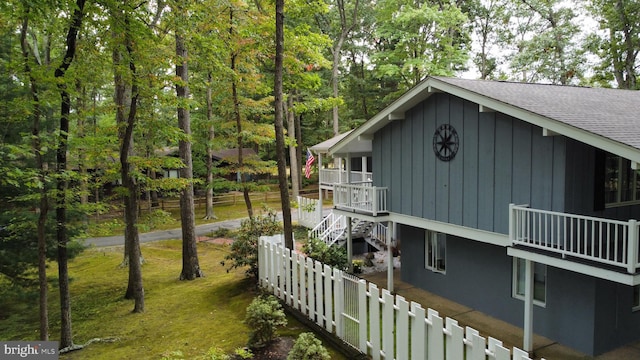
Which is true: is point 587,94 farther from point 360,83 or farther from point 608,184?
point 360,83

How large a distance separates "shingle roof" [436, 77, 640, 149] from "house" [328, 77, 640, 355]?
55 millimetres

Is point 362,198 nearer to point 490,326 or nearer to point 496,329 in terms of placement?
point 490,326

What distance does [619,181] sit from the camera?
8430 millimetres

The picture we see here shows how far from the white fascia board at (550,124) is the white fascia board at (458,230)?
2528mm

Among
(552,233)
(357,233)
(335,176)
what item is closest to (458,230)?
(552,233)

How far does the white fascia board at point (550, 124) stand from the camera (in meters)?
6.25

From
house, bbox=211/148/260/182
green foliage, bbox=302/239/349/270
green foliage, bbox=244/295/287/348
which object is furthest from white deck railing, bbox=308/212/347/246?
green foliage, bbox=244/295/287/348

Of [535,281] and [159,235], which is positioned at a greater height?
[535,281]

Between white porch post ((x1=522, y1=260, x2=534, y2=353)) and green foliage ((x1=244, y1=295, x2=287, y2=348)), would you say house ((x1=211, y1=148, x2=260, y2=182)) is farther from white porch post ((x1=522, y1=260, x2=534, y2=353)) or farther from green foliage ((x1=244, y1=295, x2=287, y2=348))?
white porch post ((x1=522, y1=260, x2=534, y2=353))

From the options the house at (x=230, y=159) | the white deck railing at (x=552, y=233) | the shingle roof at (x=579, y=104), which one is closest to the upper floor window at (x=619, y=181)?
A: the white deck railing at (x=552, y=233)

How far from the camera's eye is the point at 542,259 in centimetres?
739

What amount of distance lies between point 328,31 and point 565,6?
51.2ft

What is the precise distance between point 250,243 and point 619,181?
8.93 metres

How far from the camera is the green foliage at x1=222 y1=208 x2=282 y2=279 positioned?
11242 millimetres
